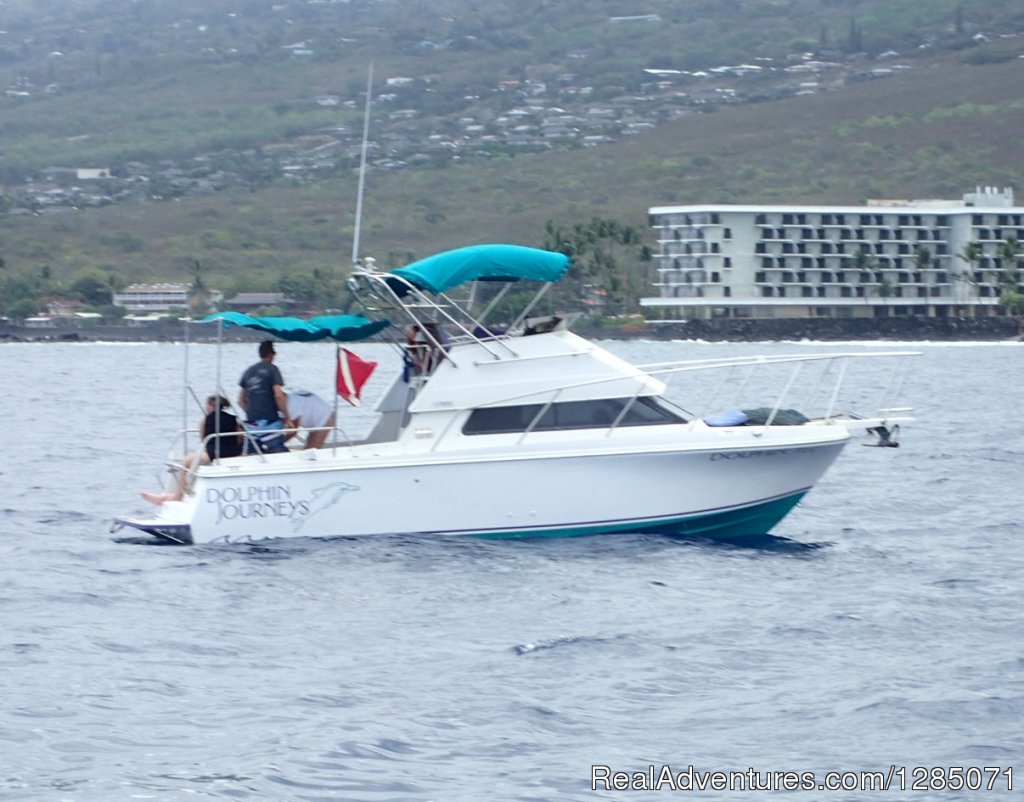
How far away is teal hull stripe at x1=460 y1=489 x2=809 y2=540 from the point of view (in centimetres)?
1762

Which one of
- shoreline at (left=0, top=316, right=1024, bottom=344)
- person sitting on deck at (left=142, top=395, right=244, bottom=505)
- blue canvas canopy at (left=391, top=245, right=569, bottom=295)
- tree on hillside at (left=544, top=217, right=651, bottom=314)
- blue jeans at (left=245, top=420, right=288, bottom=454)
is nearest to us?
blue canvas canopy at (left=391, top=245, right=569, bottom=295)

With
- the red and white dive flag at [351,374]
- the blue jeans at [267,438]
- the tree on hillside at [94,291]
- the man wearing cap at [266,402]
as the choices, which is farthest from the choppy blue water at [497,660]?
the tree on hillside at [94,291]

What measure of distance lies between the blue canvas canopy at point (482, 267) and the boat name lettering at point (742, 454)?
7.81 feet

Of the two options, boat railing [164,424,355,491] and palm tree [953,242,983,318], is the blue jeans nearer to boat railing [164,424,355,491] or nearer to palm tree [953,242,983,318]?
boat railing [164,424,355,491]

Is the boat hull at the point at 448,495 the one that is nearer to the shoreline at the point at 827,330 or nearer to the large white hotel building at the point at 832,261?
the shoreline at the point at 827,330

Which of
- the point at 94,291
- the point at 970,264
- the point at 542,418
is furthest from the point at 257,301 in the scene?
the point at 542,418

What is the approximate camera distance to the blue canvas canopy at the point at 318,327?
18.0 m

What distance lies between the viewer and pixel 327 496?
17.5 metres

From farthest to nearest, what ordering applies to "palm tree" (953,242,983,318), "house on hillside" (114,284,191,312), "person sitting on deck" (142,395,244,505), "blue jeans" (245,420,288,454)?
"house on hillside" (114,284,191,312)
"palm tree" (953,242,983,318)
"blue jeans" (245,420,288,454)
"person sitting on deck" (142,395,244,505)

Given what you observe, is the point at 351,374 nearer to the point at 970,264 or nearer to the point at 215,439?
the point at 215,439

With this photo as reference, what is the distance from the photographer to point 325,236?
191 meters

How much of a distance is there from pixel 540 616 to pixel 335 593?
198 centimetres

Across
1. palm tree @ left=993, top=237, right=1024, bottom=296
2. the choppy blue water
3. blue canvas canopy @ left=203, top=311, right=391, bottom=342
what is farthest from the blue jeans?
palm tree @ left=993, top=237, right=1024, bottom=296

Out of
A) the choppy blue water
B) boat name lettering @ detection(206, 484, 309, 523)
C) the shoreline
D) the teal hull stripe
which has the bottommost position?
the shoreline
